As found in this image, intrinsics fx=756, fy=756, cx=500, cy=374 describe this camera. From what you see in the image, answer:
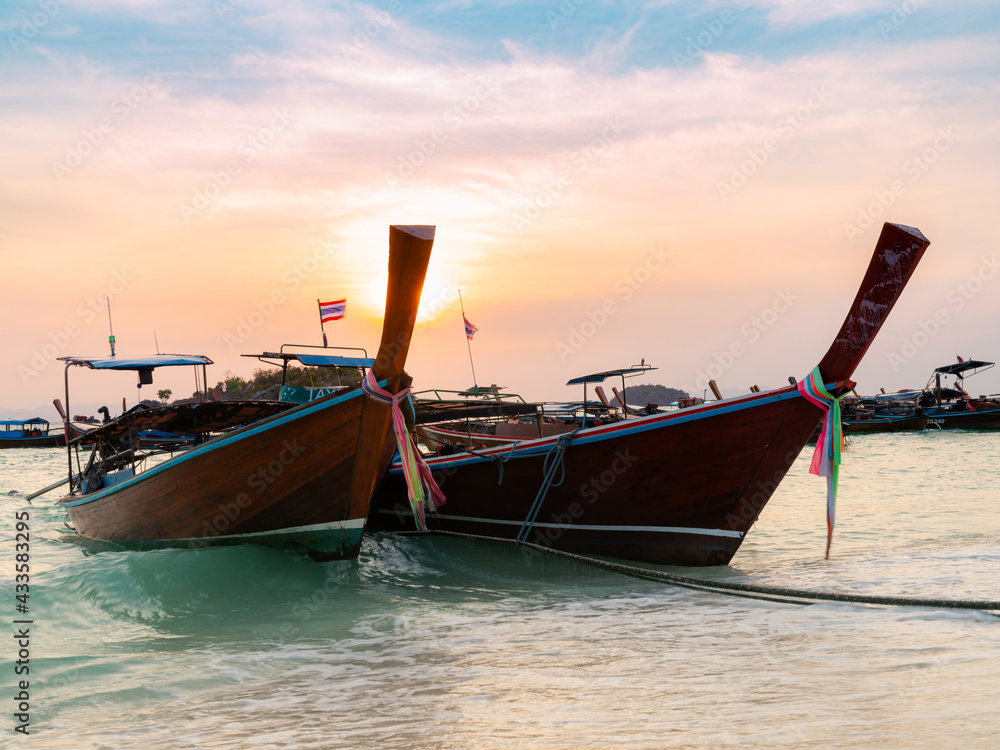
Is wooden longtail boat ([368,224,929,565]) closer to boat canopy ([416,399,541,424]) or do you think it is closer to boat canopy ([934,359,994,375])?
boat canopy ([416,399,541,424])

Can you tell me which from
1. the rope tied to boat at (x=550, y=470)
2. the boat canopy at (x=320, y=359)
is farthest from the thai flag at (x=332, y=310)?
the rope tied to boat at (x=550, y=470)

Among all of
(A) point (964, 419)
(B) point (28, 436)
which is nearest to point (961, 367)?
(A) point (964, 419)

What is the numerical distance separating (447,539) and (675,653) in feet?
18.7

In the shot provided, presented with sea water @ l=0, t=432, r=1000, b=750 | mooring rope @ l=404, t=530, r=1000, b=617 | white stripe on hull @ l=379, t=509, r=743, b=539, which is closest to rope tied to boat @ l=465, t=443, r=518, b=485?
white stripe on hull @ l=379, t=509, r=743, b=539

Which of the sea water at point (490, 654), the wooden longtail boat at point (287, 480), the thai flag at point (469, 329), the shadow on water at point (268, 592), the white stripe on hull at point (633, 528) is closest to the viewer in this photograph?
the sea water at point (490, 654)

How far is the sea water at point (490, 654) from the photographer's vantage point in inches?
150

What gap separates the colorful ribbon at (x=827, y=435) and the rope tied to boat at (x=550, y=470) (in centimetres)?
256

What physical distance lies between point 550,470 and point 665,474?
53.5 inches

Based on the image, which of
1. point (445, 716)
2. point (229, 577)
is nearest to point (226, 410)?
point (229, 577)

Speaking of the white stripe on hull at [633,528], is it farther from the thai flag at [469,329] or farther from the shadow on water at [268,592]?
the thai flag at [469,329]

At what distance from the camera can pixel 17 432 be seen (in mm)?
49938

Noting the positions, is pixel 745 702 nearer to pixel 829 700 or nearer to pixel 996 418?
pixel 829 700

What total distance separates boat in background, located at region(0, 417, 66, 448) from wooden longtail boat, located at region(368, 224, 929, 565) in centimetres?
4710

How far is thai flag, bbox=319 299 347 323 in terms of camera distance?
12.3 meters
